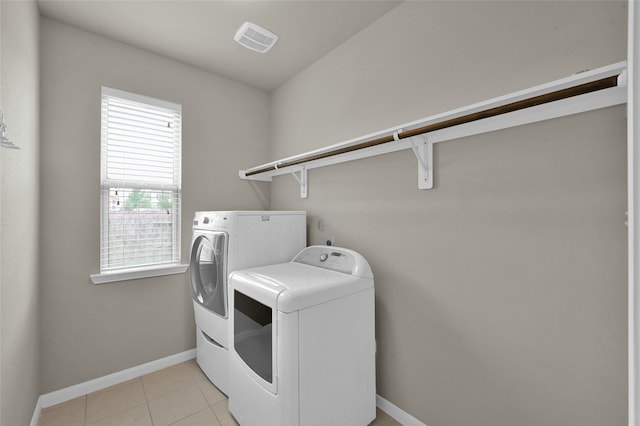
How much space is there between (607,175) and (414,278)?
36.9 inches

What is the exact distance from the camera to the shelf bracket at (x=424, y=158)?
1527 millimetres

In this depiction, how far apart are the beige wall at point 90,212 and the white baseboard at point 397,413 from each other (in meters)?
1.62

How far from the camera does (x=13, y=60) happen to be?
4.14 ft

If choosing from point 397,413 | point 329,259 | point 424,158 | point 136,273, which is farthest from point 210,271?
point 424,158

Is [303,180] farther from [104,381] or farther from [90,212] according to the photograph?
[104,381]

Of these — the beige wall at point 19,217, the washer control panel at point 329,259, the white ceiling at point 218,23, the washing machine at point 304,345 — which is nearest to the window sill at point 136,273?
the beige wall at point 19,217

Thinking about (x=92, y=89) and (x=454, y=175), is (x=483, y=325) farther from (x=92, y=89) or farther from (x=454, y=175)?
(x=92, y=89)

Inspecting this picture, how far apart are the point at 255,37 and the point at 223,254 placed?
1.56 metres

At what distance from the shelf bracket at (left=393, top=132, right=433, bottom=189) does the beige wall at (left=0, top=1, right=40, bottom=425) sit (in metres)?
1.84

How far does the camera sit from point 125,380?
209 cm

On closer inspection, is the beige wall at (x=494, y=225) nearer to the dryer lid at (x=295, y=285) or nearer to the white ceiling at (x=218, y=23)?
the white ceiling at (x=218, y=23)

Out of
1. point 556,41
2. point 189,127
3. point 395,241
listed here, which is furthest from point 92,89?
point 556,41

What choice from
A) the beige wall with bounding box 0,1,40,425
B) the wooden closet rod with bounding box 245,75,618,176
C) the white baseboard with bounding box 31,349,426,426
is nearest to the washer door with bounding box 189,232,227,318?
the white baseboard with bounding box 31,349,426,426

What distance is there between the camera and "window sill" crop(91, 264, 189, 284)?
199 cm
